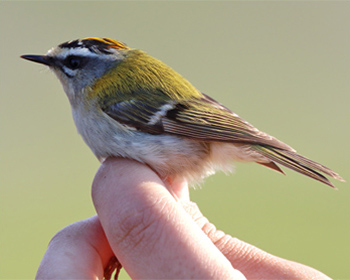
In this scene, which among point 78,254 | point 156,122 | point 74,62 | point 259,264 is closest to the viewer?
point 78,254

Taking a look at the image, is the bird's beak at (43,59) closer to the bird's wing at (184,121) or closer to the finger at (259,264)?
the bird's wing at (184,121)

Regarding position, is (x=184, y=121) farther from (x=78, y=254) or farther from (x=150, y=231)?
(x=78, y=254)

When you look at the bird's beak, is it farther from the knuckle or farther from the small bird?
the knuckle

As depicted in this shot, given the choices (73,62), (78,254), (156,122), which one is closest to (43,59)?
(73,62)

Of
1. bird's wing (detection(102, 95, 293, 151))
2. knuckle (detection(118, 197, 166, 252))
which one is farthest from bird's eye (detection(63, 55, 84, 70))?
knuckle (detection(118, 197, 166, 252))

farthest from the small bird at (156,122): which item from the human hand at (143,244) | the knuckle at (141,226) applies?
the knuckle at (141,226)

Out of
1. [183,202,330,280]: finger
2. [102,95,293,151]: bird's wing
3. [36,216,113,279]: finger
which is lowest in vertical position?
[183,202,330,280]: finger
